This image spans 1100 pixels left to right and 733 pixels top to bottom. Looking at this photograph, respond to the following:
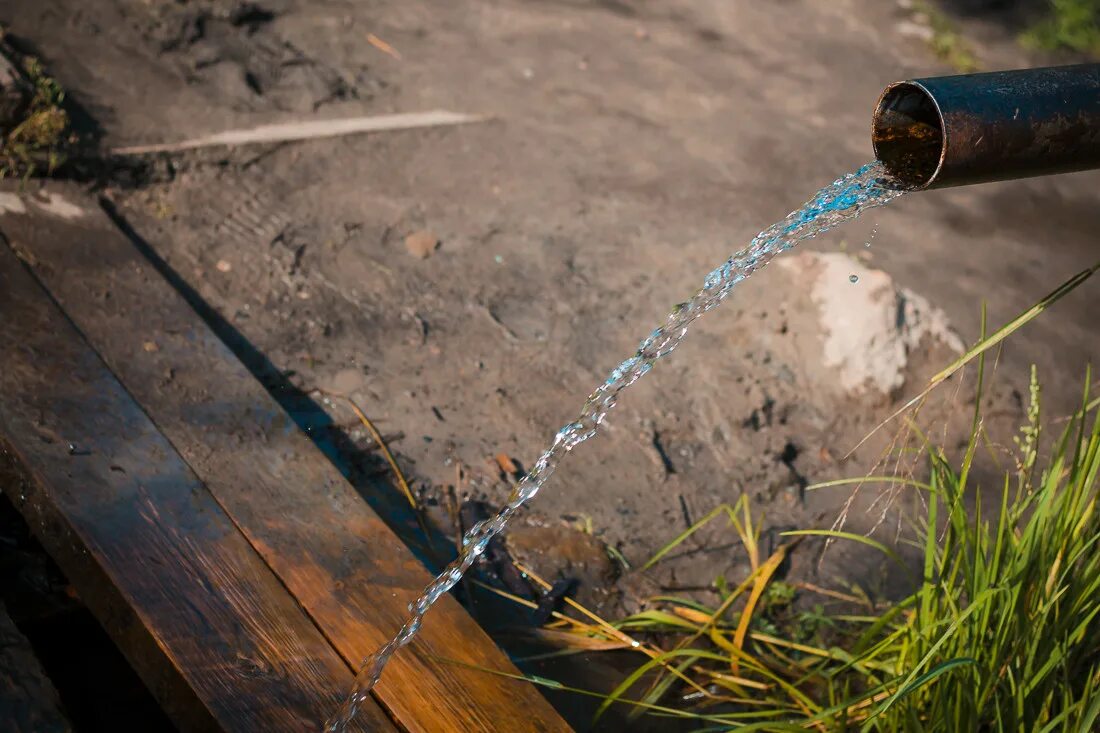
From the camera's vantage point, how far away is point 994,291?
4.07 metres

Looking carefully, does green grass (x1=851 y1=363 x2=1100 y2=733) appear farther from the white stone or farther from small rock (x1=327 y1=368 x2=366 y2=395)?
small rock (x1=327 y1=368 x2=366 y2=395)

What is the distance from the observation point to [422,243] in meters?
3.55

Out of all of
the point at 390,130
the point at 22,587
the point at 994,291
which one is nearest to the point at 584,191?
the point at 390,130

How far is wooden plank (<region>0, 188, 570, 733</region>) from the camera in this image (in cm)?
192

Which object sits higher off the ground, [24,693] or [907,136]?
[907,136]

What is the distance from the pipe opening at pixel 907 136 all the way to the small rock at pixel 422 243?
6.21ft

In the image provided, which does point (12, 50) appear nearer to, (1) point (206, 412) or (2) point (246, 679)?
(1) point (206, 412)

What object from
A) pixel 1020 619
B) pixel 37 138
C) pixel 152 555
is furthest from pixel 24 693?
pixel 37 138

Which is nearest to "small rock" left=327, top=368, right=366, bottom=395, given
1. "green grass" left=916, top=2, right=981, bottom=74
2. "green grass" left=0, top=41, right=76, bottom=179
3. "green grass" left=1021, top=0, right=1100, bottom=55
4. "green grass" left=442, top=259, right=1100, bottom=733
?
"green grass" left=442, top=259, right=1100, bottom=733

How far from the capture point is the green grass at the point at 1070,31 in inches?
245

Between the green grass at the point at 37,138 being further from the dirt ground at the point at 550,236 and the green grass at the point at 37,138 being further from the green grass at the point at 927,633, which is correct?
the green grass at the point at 927,633

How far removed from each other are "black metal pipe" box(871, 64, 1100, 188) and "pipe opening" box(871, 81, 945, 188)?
20 centimetres

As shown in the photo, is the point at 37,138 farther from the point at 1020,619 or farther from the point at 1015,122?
the point at 1020,619

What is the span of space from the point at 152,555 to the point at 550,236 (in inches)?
81.2
